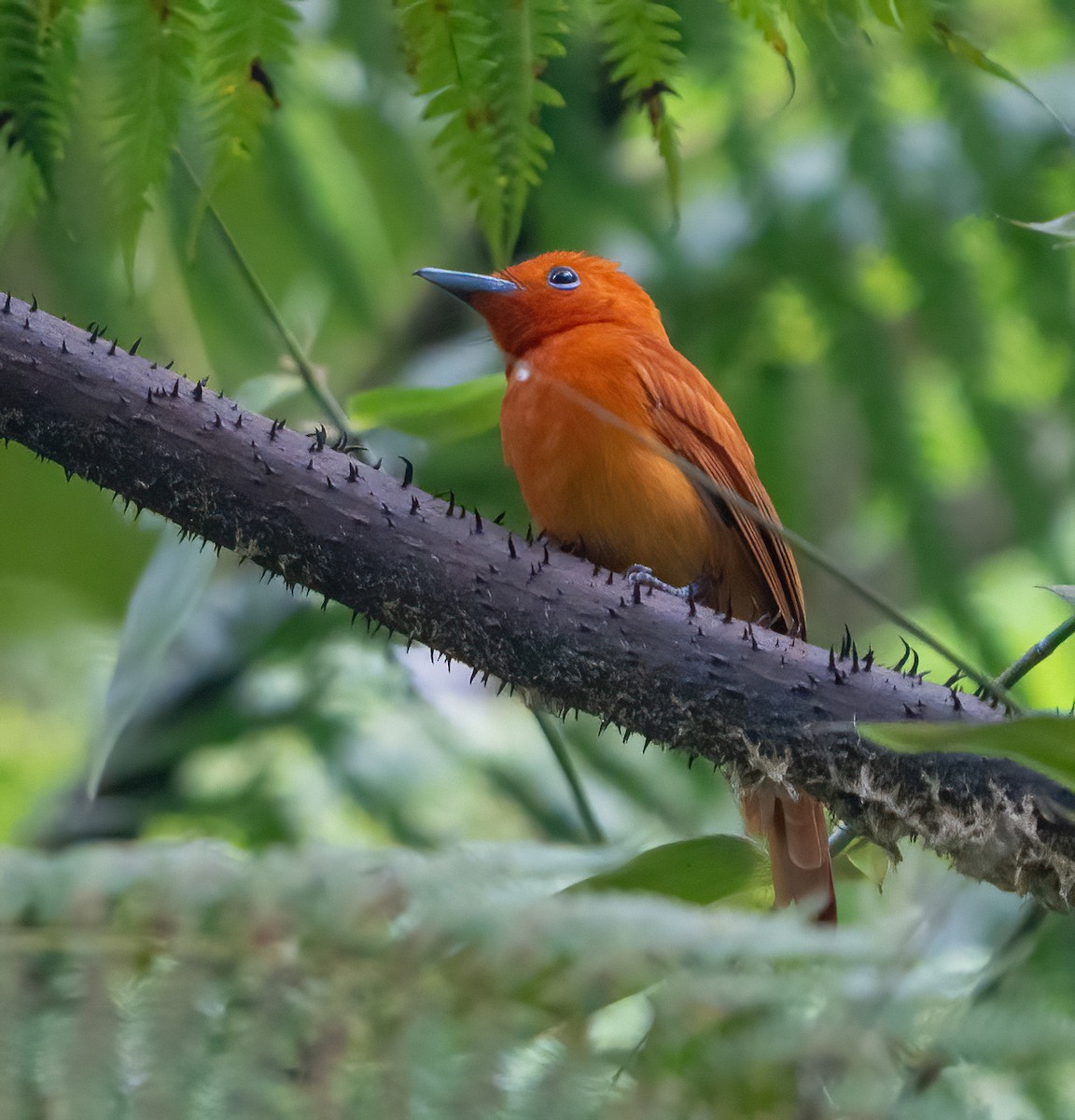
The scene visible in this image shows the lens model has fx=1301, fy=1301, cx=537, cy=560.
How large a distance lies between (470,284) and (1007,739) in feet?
7.71

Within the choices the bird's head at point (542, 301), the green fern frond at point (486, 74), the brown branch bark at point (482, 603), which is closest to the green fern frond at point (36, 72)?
the brown branch bark at point (482, 603)

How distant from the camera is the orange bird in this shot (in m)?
2.92

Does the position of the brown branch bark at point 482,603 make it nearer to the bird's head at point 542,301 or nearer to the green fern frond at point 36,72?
the green fern frond at point 36,72

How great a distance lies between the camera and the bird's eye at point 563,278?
347 cm

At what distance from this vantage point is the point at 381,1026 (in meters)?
1.61

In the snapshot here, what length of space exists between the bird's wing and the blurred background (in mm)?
659

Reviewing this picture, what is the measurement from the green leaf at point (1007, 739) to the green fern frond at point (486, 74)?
114 cm

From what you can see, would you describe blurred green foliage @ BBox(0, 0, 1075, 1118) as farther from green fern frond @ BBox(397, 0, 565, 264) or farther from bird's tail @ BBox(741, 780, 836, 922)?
bird's tail @ BBox(741, 780, 836, 922)

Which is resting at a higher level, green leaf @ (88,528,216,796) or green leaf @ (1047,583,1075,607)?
green leaf @ (1047,583,1075,607)

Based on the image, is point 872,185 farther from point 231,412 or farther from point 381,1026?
point 381,1026

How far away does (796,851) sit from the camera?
7.76 ft

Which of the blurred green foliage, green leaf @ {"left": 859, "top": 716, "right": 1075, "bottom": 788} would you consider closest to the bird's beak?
the blurred green foliage

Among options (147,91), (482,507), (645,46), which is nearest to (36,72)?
(147,91)

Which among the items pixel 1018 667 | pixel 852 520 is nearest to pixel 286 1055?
pixel 1018 667
